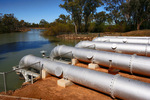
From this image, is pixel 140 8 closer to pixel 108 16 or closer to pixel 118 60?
pixel 108 16

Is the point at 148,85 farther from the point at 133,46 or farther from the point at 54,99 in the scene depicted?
the point at 133,46

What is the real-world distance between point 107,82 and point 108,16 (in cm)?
6082

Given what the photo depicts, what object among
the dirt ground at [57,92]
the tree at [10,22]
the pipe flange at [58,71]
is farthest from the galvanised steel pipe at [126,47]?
the tree at [10,22]

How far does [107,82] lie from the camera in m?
5.80

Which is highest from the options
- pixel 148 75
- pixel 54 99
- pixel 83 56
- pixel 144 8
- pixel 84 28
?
pixel 144 8

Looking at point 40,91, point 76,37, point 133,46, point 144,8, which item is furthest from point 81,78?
point 144,8

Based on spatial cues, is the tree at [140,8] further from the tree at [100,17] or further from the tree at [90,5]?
the tree at [100,17]

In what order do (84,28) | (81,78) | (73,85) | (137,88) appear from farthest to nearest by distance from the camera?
(84,28)
(73,85)
(81,78)
(137,88)

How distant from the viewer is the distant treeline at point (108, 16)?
A: 149 ft

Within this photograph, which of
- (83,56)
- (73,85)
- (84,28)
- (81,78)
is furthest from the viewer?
(84,28)

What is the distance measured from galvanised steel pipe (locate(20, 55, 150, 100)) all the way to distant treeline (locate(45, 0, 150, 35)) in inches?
1620

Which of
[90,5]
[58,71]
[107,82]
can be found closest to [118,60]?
[107,82]

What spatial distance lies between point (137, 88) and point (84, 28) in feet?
190

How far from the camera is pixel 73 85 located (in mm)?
7090
